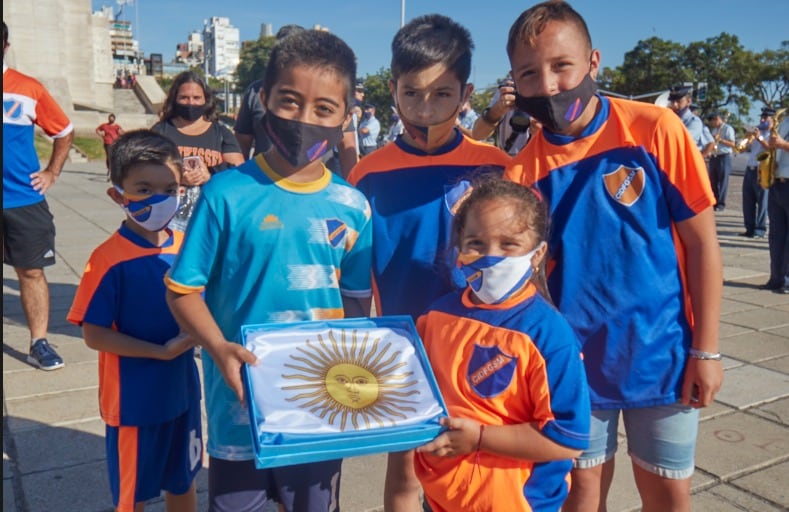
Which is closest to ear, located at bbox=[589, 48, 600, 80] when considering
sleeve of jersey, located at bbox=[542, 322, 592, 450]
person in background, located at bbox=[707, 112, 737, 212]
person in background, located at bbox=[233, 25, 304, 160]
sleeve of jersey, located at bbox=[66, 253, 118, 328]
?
sleeve of jersey, located at bbox=[542, 322, 592, 450]

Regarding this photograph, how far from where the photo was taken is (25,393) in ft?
14.0

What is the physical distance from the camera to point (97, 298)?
240 cm

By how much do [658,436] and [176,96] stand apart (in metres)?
3.76

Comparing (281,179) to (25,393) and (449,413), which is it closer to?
(449,413)

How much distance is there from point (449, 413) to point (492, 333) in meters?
0.25

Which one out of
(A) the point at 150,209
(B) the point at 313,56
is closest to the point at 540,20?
(B) the point at 313,56

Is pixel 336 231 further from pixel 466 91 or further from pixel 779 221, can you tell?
pixel 779 221

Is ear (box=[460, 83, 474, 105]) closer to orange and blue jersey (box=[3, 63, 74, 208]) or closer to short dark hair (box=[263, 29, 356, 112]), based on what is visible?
short dark hair (box=[263, 29, 356, 112])

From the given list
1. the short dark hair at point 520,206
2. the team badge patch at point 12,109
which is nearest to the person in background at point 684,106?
the team badge patch at point 12,109

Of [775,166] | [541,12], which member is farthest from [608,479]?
[775,166]

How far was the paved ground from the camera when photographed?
313 centimetres

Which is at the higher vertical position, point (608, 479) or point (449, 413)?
point (449, 413)

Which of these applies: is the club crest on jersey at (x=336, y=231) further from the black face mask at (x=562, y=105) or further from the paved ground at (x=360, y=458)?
the paved ground at (x=360, y=458)

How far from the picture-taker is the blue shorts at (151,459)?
2424 millimetres
